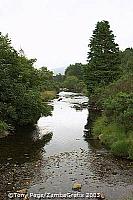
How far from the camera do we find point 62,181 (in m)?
18.1

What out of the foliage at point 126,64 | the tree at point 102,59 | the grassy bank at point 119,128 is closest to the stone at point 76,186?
the grassy bank at point 119,128

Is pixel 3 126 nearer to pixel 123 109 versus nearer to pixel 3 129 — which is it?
pixel 3 129

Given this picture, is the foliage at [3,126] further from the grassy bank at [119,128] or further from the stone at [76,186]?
the stone at [76,186]

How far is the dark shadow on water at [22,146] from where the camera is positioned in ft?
75.3

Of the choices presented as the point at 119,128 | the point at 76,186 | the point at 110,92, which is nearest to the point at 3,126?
the point at 119,128

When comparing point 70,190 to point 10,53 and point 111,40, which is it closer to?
point 10,53

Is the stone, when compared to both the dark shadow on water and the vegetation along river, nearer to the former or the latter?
the vegetation along river

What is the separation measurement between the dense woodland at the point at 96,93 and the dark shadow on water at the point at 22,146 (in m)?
1.65

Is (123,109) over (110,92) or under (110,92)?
under

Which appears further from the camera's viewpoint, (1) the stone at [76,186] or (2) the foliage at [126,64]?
(2) the foliage at [126,64]

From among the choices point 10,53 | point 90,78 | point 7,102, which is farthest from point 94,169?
point 90,78

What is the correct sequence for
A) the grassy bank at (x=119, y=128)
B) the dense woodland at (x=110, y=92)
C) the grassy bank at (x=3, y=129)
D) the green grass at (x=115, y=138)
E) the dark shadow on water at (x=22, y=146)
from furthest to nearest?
1. the grassy bank at (x=3, y=129)
2. the dense woodland at (x=110, y=92)
3. the dark shadow on water at (x=22, y=146)
4. the grassy bank at (x=119, y=128)
5. the green grass at (x=115, y=138)

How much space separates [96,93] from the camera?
49094mm

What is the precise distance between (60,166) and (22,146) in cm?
620
